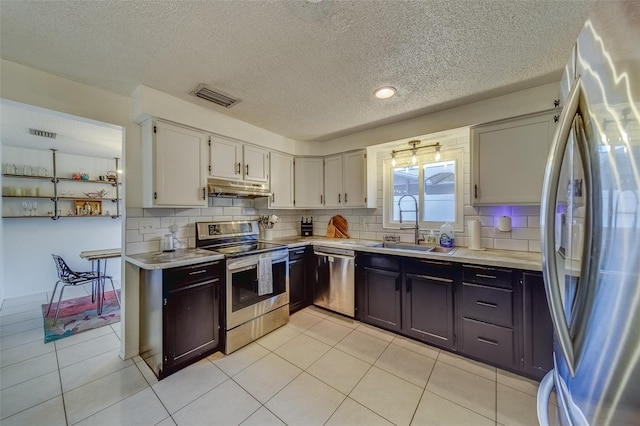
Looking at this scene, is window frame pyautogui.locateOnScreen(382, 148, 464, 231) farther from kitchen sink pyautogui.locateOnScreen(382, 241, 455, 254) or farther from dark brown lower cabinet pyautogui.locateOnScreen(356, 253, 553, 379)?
dark brown lower cabinet pyautogui.locateOnScreen(356, 253, 553, 379)

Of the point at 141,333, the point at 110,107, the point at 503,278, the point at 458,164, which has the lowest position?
the point at 141,333

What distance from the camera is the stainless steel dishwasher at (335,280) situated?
2.87 meters

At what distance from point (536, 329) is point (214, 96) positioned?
11.0ft

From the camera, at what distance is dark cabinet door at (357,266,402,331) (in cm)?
254

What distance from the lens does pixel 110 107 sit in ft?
7.14

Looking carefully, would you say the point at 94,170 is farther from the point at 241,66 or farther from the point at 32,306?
the point at 241,66

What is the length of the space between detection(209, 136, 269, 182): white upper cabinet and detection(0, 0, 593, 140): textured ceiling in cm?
57

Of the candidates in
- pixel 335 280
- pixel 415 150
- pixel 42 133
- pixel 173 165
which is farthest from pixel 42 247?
pixel 415 150

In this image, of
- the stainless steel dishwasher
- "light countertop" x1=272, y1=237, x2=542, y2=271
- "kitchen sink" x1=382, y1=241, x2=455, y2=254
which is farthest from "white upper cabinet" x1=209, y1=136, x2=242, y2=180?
"kitchen sink" x1=382, y1=241, x2=455, y2=254

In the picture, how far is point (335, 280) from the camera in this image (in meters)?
3.00

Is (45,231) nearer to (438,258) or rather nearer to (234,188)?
(234,188)

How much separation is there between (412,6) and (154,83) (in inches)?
80.9

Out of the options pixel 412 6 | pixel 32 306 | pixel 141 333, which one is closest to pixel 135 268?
pixel 141 333

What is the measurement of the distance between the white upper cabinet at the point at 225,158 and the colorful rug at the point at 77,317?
91.5 inches
